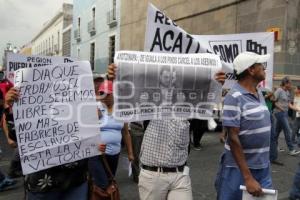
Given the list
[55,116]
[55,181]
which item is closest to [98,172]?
[55,181]

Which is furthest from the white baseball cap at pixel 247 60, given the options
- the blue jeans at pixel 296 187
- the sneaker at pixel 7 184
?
the sneaker at pixel 7 184

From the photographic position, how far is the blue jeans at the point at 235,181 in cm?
365

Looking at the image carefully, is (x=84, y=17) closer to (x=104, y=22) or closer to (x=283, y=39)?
(x=104, y=22)

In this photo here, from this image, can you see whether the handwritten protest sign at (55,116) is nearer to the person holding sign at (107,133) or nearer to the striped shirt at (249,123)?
the person holding sign at (107,133)

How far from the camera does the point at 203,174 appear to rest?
293 inches

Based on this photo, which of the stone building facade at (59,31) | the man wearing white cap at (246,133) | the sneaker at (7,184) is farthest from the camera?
the stone building facade at (59,31)

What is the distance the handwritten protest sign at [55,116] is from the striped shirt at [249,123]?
1.05 meters

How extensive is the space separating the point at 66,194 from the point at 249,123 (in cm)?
150

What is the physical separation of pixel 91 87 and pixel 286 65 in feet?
Answer: 39.0

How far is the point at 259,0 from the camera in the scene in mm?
15578

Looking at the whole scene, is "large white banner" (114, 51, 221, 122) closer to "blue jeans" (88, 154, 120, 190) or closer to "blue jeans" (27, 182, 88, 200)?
"blue jeans" (27, 182, 88, 200)

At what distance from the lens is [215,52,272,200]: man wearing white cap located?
353 centimetres

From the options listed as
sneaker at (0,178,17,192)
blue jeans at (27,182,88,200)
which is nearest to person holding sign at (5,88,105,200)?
blue jeans at (27,182,88,200)

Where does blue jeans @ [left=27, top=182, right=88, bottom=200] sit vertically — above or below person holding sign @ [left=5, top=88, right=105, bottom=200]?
below
